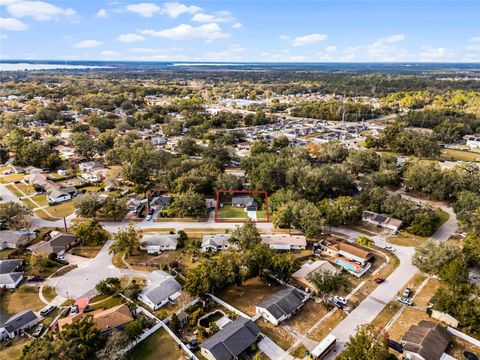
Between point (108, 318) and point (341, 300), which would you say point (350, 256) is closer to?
point (341, 300)

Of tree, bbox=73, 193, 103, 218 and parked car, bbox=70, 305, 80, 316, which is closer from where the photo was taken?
parked car, bbox=70, 305, 80, 316

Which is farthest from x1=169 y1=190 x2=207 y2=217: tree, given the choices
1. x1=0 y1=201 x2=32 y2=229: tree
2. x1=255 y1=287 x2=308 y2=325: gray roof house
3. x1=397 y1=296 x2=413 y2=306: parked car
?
x1=397 y1=296 x2=413 y2=306: parked car

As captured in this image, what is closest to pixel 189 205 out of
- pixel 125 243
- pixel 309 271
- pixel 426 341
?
pixel 125 243

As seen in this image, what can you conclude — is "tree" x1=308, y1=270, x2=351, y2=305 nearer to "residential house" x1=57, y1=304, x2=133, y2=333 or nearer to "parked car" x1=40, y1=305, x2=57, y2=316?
"residential house" x1=57, y1=304, x2=133, y2=333

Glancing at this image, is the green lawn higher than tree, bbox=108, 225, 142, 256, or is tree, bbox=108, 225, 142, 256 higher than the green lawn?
tree, bbox=108, 225, 142, 256

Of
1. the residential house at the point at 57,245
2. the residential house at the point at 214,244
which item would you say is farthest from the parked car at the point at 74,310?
the residential house at the point at 214,244

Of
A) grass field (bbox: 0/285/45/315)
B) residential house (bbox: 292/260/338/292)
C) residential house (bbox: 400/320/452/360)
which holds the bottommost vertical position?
grass field (bbox: 0/285/45/315)
